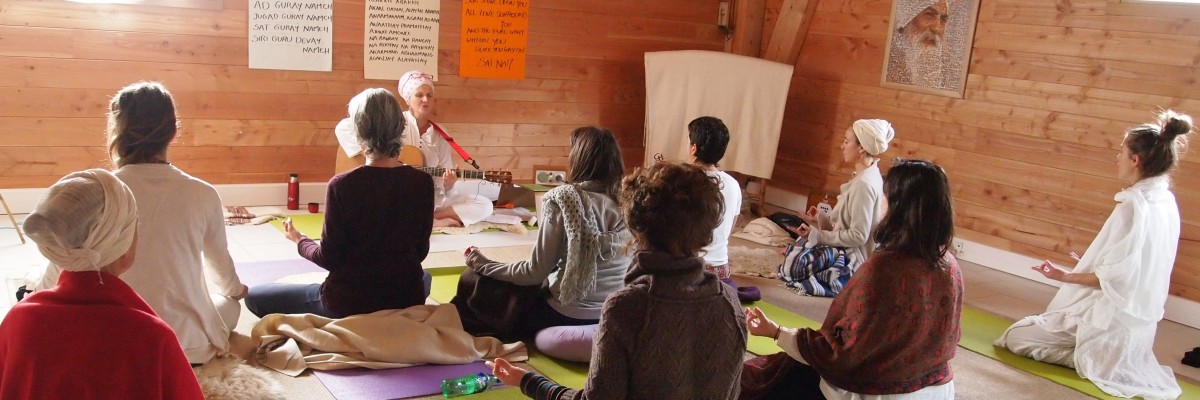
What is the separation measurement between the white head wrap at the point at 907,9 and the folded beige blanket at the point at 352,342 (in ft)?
13.2

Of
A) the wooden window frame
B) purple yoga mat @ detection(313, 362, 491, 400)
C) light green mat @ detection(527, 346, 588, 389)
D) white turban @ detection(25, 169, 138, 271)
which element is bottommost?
purple yoga mat @ detection(313, 362, 491, 400)

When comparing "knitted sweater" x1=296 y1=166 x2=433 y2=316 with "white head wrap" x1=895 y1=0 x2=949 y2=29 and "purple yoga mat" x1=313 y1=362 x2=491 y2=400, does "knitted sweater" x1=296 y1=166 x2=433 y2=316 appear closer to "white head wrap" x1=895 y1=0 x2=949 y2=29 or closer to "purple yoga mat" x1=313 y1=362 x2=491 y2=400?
"purple yoga mat" x1=313 y1=362 x2=491 y2=400

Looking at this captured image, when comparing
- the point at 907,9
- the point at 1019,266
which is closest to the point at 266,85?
the point at 907,9

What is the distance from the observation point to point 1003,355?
4086mm

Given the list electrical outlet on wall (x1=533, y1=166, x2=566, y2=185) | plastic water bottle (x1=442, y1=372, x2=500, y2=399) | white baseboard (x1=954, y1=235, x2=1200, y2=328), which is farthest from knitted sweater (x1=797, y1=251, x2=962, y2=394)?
electrical outlet on wall (x1=533, y1=166, x2=566, y2=185)

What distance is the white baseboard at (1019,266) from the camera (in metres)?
4.82

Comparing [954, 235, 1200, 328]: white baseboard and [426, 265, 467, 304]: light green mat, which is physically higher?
[954, 235, 1200, 328]: white baseboard

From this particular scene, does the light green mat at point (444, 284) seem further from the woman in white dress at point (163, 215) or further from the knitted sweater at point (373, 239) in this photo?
the woman in white dress at point (163, 215)

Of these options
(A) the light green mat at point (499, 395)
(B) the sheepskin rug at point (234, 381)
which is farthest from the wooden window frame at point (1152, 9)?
(B) the sheepskin rug at point (234, 381)

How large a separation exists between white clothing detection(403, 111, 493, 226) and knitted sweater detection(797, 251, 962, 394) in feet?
10.7

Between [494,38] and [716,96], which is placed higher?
[494,38]

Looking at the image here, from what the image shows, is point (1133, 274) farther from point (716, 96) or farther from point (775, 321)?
point (716, 96)

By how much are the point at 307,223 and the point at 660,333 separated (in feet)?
13.0

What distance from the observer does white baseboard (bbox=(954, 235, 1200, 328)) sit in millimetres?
4820
